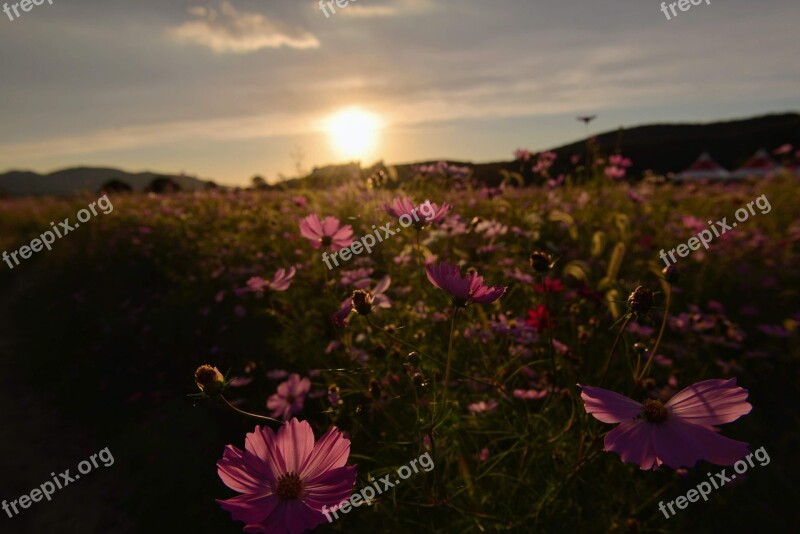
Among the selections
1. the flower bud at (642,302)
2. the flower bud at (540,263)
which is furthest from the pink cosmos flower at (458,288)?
the flower bud at (642,302)

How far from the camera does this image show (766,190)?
5668 millimetres

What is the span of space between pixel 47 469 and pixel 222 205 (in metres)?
4.63

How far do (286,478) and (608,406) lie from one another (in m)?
0.53

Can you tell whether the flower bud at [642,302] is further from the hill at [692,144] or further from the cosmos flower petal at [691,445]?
the hill at [692,144]

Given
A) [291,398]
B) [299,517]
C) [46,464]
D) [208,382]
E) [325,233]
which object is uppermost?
[46,464]

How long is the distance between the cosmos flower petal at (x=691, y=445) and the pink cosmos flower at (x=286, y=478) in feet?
1.53

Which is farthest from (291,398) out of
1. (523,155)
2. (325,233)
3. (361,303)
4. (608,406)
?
(523,155)

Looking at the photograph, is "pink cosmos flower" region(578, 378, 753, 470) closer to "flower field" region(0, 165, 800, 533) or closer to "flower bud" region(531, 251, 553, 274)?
"flower field" region(0, 165, 800, 533)

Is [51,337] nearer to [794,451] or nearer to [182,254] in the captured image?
[182,254]

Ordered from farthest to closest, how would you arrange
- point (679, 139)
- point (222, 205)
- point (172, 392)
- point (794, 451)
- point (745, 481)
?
1. point (679, 139)
2. point (222, 205)
3. point (172, 392)
4. point (794, 451)
5. point (745, 481)

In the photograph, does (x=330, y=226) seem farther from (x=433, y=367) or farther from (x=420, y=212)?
(x=433, y=367)

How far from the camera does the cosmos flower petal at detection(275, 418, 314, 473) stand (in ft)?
2.74

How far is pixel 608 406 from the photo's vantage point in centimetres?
74

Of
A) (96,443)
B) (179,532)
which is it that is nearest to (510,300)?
(179,532)
